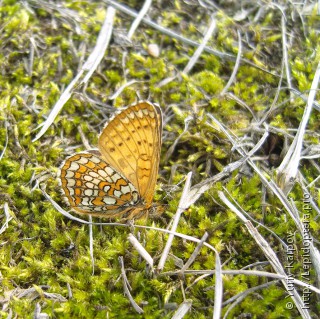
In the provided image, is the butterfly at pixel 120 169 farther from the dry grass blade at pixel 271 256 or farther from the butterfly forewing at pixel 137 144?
the dry grass blade at pixel 271 256

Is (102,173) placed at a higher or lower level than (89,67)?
lower

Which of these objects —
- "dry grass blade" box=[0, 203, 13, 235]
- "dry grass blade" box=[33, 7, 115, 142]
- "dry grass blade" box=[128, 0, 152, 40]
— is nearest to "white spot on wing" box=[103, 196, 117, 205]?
"dry grass blade" box=[0, 203, 13, 235]

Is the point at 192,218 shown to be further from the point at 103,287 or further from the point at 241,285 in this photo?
the point at 103,287

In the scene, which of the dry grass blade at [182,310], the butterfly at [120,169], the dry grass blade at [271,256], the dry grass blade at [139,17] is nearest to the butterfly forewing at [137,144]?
the butterfly at [120,169]

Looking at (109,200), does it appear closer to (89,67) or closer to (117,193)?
(117,193)

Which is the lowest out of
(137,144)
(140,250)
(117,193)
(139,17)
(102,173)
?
(140,250)

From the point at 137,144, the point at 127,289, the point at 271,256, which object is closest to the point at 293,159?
the point at 271,256
